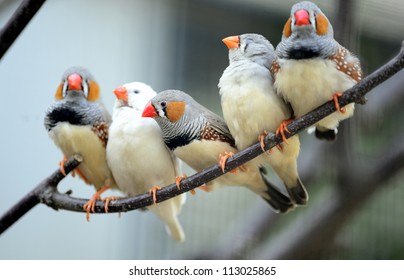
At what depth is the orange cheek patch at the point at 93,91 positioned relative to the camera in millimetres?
1407

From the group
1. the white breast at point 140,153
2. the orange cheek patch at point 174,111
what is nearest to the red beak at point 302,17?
the orange cheek patch at point 174,111

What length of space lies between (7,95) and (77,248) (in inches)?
25.5

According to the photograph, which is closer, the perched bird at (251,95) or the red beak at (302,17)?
the red beak at (302,17)

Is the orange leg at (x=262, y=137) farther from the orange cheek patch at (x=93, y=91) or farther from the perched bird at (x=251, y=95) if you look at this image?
the orange cheek patch at (x=93, y=91)

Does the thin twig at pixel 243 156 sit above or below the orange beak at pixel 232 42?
below

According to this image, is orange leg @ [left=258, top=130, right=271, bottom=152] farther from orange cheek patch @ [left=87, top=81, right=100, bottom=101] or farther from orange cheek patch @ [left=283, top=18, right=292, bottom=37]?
orange cheek patch @ [left=87, top=81, right=100, bottom=101]

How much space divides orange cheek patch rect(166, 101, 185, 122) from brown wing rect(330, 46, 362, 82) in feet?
1.05

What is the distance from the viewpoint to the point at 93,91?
1415 millimetres

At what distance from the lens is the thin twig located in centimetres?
103

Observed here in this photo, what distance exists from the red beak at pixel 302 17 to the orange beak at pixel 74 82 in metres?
0.52

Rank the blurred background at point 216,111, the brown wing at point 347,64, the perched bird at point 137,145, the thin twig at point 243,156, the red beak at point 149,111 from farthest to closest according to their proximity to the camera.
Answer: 1. the blurred background at point 216,111
2. the perched bird at point 137,145
3. the red beak at point 149,111
4. the brown wing at point 347,64
5. the thin twig at point 243,156

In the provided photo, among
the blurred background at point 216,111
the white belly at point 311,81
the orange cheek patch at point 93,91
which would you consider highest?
the white belly at point 311,81

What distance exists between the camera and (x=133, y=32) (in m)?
2.47

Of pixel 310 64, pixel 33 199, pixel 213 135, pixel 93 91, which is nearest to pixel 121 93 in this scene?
pixel 93 91
